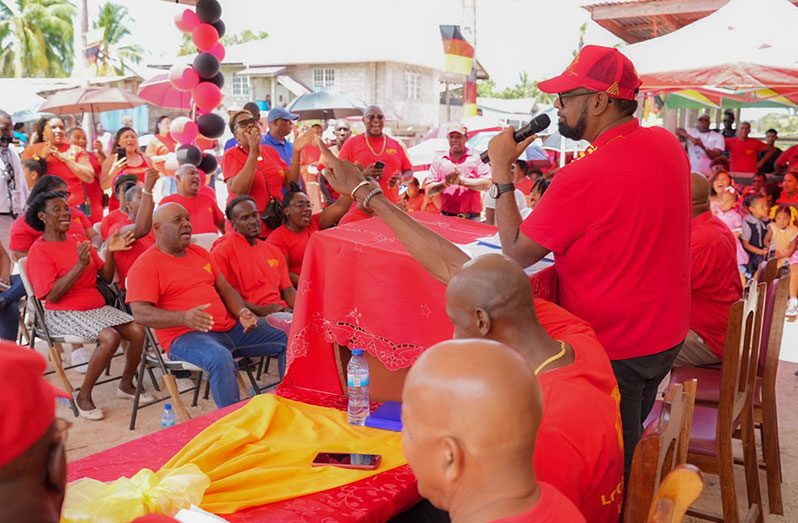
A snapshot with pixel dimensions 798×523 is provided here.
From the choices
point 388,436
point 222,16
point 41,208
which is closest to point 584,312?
point 388,436

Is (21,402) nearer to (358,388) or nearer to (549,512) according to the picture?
(549,512)

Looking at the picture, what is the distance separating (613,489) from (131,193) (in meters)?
5.28

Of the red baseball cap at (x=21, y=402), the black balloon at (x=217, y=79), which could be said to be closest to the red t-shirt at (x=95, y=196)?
the black balloon at (x=217, y=79)

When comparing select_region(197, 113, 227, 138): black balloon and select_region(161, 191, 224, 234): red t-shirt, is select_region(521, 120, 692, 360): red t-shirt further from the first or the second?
select_region(197, 113, 227, 138): black balloon

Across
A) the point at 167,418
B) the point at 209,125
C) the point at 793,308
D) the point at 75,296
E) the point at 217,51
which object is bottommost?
the point at 793,308

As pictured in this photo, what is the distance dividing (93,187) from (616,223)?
6.93m

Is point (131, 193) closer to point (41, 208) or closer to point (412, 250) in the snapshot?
point (41, 208)

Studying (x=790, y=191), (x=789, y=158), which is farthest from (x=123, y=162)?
(x=789, y=158)

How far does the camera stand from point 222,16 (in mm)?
7598

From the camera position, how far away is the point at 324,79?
32.4 meters

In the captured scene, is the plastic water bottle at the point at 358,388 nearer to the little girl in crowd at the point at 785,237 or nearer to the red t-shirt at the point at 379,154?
the red t-shirt at the point at 379,154

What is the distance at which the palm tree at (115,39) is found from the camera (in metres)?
34.4

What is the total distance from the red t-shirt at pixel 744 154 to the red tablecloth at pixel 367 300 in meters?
11.9

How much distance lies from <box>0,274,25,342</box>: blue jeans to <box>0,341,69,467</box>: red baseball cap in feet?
17.1
